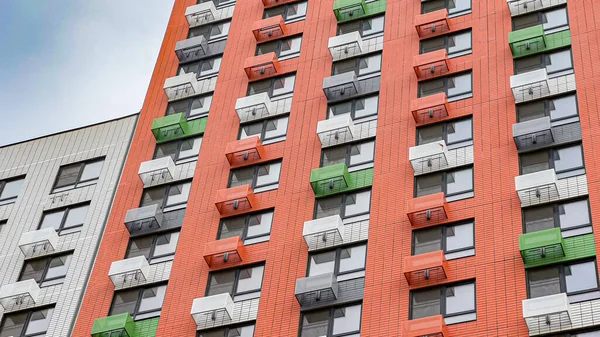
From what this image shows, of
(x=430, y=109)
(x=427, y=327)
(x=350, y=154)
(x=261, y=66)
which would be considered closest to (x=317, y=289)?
(x=427, y=327)

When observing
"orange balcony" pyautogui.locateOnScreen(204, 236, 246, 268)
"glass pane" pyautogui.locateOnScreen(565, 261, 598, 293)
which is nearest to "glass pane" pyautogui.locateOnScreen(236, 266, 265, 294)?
"orange balcony" pyautogui.locateOnScreen(204, 236, 246, 268)

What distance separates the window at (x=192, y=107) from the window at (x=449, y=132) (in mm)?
14460

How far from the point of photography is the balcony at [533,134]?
48.0 meters

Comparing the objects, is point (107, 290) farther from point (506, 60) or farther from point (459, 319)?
point (506, 60)

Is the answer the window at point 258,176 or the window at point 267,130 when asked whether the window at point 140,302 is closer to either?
the window at point 258,176

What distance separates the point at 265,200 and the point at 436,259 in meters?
11.3

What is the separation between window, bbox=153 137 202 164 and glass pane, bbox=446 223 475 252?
1704 cm

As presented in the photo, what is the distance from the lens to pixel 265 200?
5266 cm

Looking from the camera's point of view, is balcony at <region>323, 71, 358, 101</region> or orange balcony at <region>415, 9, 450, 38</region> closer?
balcony at <region>323, 71, 358, 101</region>

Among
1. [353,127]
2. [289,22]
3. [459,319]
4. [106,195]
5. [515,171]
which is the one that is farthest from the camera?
[289,22]

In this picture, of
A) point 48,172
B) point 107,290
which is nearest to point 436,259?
point 107,290

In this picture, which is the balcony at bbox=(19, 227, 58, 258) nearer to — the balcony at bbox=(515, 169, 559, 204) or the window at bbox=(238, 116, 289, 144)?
the window at bbox=(238, 116, 289, 144)

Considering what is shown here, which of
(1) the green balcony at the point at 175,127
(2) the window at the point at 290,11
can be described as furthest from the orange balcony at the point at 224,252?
(2) the window at the point at 290,11

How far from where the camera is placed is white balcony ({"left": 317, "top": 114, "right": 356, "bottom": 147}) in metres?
53.7
